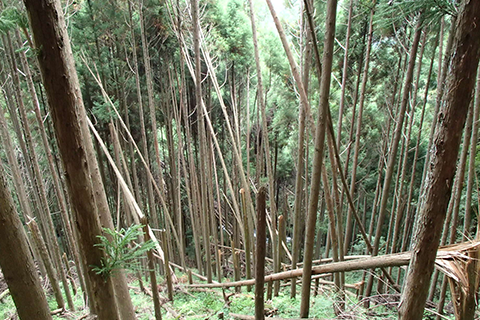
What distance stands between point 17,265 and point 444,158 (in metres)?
1.24

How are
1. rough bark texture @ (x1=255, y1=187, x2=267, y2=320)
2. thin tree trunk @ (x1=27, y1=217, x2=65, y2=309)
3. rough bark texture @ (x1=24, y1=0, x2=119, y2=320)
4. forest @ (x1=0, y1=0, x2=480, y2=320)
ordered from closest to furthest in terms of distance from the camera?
rough bark texture @ (x1=24, y1=0, x2=119, y2=320) < forest @ (x1=0, y1=0, x2=480, y2=320) < rough bark texture @ (x1=255, y1=187, x2=267, y2=320) < thin tree trunk @ (x1=27, y1=217, x2=65, y2=309)

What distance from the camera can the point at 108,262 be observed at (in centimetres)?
79

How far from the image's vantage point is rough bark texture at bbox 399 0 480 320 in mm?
720

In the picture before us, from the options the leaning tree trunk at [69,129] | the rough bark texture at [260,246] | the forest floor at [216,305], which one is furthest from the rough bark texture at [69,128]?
the forest floor at [216,305]

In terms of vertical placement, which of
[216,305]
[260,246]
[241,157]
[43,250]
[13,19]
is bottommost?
[216,305]

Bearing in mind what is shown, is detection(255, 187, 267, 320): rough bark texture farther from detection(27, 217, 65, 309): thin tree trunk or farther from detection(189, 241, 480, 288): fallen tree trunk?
detection(27, 217, 65, 309): thin tree trunk

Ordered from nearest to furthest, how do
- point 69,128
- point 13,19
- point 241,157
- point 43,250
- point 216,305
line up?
point 69,128, point 13,19, point 43,250, point 216,305, point 241,157

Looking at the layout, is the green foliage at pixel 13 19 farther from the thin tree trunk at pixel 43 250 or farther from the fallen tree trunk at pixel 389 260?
the thin tree trunk at pixel 43 250

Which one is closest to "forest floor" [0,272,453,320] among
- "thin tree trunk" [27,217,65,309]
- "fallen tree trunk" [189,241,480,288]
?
"thin tree trunk" [27,217,65,309]

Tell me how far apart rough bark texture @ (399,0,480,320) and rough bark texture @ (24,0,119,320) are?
3.20ft

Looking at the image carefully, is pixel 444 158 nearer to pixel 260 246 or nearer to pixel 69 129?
pixel 260 246

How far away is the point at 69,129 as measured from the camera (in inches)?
27.5

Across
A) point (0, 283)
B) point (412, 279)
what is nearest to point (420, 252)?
point (412, 279)

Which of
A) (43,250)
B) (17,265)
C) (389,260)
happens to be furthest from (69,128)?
(43,250)
